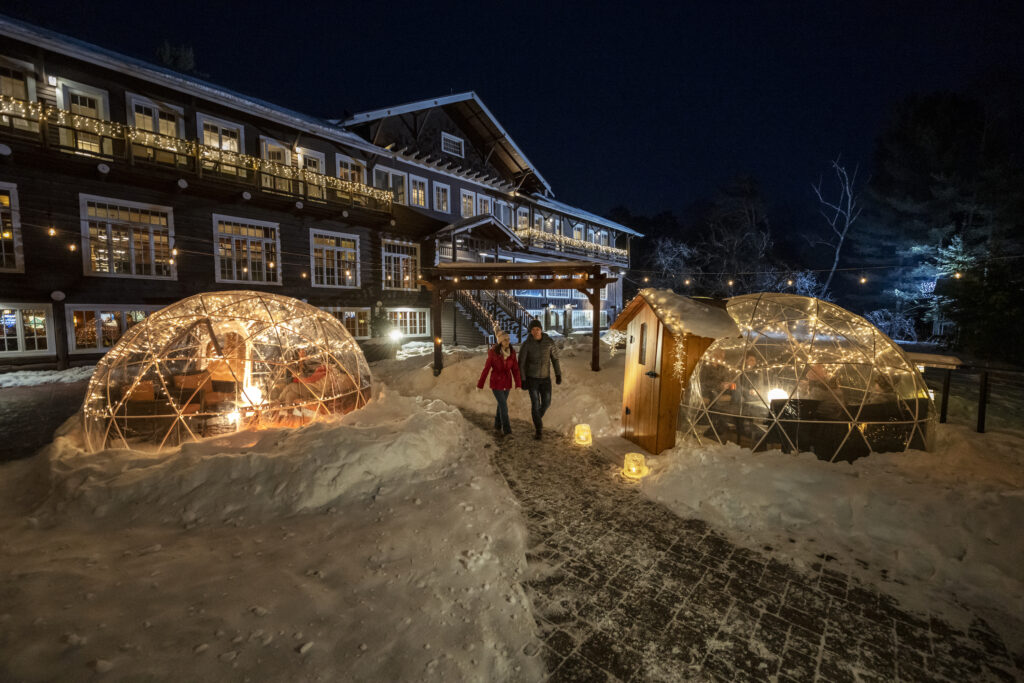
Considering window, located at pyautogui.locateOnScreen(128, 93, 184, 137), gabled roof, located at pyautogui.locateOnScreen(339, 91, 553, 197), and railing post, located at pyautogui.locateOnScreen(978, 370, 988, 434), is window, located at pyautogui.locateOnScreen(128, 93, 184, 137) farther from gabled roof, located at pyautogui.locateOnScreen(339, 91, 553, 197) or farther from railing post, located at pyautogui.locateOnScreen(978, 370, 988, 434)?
railing post, located at pyautogui.locateOnScreen(978, 370, 988, 434)

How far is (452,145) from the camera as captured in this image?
22.1 meters

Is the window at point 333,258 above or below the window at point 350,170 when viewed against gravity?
below

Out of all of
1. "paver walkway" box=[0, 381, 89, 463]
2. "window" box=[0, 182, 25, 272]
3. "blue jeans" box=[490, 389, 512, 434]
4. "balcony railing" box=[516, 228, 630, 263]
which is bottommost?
"paver walkway" box=[0, 381, 89, 463]

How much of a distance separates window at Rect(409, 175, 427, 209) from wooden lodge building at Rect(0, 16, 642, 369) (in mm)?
102

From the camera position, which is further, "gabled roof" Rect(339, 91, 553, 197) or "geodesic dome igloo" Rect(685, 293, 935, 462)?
"gabled roof" Rect(339, 91, 553, 197)

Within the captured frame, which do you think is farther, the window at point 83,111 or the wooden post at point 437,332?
the window at point 83,111

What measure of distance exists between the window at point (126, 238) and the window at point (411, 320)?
28.4 ft

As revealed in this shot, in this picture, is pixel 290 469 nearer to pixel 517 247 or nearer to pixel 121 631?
pixel 121 631

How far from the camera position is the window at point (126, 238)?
487 inches

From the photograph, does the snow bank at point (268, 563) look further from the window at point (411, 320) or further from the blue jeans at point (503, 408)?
the window at point (411, 320)

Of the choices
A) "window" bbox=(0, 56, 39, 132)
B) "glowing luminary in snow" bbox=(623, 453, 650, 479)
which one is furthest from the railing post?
"window" bbox=(0, 56, 39, 132)

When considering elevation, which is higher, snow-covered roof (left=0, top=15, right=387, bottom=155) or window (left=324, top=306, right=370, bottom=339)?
snow-covered roof (left=0, top=15, right=387, bottom=155)

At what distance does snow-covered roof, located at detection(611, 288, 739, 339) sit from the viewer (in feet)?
18.7

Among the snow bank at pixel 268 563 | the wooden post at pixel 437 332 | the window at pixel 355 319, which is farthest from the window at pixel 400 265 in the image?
the snow bank at pixel 268 563
